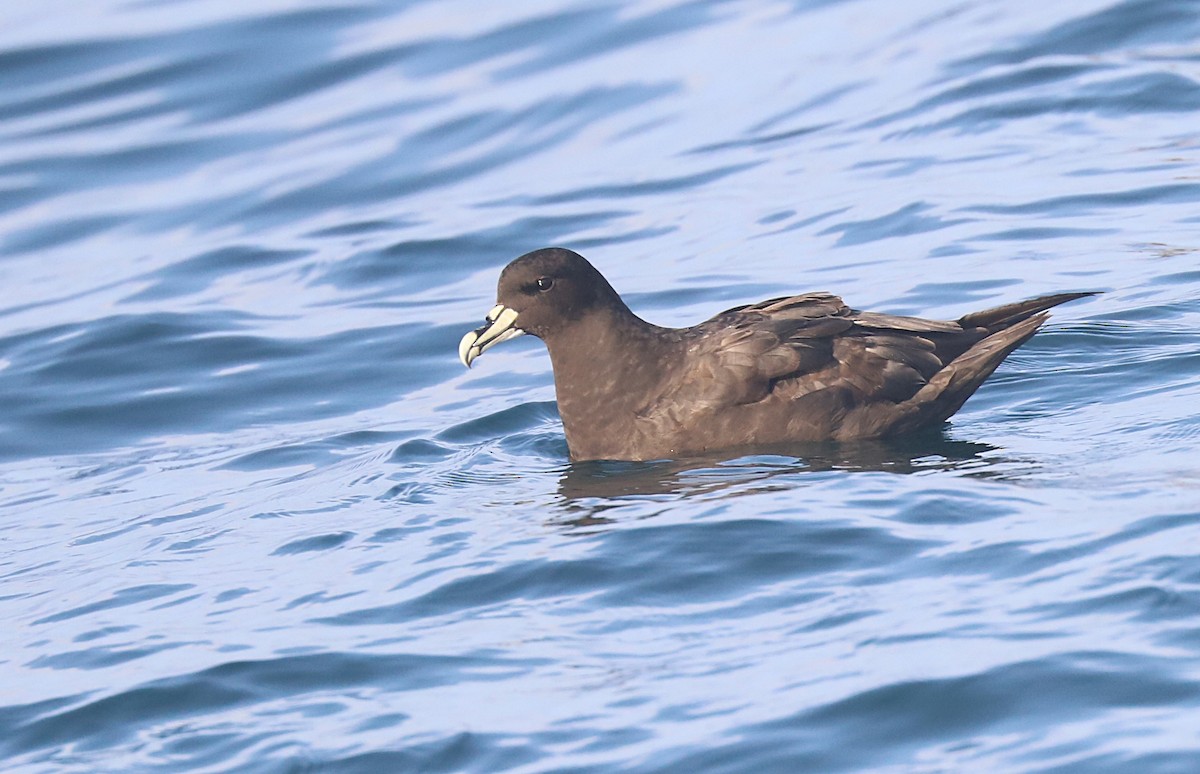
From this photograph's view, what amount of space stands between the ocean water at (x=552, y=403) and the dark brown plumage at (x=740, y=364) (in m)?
0.18

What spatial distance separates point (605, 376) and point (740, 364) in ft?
2.33

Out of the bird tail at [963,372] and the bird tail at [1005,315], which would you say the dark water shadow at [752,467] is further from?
the bird tail at [1005,315]

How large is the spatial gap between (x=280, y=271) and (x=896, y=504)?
8059mm

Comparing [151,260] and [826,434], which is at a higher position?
[151,260]

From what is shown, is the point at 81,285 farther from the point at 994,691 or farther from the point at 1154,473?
the point at 994,691

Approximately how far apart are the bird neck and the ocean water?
7.1 inches

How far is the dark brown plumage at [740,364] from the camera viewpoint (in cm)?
843

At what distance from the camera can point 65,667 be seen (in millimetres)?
6859

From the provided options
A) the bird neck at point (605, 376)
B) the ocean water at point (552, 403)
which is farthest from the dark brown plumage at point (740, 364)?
the ocean water at point (552, 403)

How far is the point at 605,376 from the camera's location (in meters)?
8.77

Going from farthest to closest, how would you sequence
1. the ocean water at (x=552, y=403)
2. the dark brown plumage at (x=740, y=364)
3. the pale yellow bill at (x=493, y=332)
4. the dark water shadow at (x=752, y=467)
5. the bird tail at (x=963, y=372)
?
the pale yellow bill at (x=493, y=332) → the bird tail at (x=963, y=372) → the dark brown plumage at (x=740, y=364) → the dark water shadow at (x=752, y=467) → the ocean water at (x=552, y=403)

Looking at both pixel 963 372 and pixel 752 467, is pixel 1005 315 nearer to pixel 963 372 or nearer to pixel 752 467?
pixel 963 372

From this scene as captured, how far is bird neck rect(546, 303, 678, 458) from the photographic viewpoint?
342 inches

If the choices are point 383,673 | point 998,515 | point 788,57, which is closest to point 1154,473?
point 998,515
